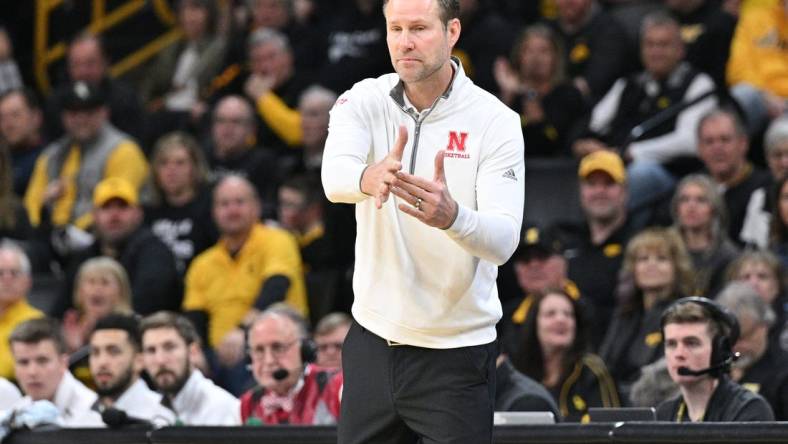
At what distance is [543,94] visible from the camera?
425 inches

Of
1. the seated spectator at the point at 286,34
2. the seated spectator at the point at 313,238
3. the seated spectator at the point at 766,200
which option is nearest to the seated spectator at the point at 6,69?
the seated spectator at the point at 286,34

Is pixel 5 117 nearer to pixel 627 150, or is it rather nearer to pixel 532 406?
pixel 627 150

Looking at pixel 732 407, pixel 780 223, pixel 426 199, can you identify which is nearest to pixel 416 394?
pixel 426 199

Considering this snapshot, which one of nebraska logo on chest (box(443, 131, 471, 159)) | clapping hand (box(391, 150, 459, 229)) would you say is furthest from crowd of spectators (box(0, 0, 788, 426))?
clapping hand (box(391, 150, 459, 229))

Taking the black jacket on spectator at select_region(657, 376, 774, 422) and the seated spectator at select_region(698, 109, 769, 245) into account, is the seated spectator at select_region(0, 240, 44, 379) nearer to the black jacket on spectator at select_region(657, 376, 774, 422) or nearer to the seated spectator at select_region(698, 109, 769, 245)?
the seated spectator at select_region(698, 109, 769, 245)

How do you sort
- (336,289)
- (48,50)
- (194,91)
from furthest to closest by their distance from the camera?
1. (48,50)
2. (194,91)
3. (336,289)

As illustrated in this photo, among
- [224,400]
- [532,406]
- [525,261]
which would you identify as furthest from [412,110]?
[525,261]

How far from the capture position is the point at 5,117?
1225cm

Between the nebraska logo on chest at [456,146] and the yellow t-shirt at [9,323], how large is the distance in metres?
5.45

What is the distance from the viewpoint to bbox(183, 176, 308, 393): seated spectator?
33.3ft

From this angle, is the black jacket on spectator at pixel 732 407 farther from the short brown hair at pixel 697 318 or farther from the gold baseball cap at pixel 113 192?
the gold baseball cap at pixel 113 192

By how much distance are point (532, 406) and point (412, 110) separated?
2.65 metres

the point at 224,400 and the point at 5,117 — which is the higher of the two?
the point at 5,117

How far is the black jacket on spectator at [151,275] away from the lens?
10.3 metres
